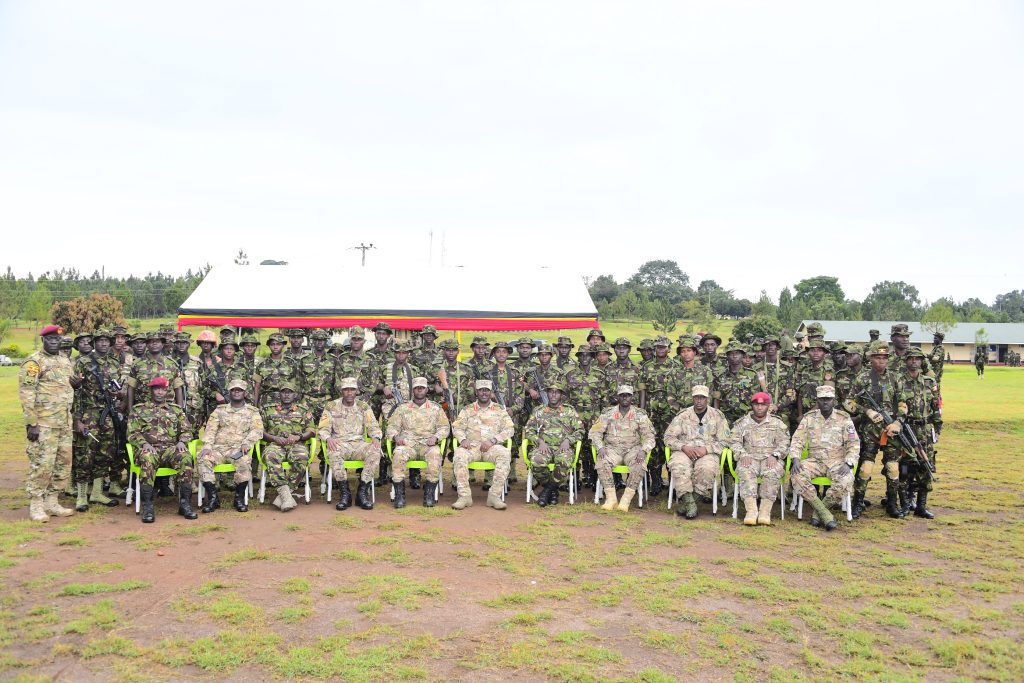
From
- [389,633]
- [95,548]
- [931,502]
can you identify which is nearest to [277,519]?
[95,548]

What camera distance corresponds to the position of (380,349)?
9.91 meters

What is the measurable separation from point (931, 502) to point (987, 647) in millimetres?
4575

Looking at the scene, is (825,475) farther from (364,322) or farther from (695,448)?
(364,322)

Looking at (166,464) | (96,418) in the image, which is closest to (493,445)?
(166,464)

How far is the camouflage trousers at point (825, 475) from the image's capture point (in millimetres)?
7734

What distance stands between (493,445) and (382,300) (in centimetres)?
1275

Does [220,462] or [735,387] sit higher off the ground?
[735,387]

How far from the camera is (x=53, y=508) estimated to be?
7.73 metres

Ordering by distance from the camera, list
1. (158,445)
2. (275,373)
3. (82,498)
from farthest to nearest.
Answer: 1. (275,373)
2. (82,498)
3. (158,445)

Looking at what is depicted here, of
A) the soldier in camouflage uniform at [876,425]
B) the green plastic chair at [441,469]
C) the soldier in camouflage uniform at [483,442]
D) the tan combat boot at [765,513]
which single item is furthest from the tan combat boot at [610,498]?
the soldier in camouflage uniform at [876,425]

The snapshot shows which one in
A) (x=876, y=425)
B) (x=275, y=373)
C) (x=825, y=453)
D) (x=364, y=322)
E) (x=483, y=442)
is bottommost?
(x=483, y=442)

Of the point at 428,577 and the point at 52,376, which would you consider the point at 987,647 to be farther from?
the point at 52,376

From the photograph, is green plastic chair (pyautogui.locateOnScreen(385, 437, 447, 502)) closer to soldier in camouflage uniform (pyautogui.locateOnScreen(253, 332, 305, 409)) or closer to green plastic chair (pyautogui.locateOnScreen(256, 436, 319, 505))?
green plastic chair (pyautogui.locateOnScreen(256, 436, 319, 505))

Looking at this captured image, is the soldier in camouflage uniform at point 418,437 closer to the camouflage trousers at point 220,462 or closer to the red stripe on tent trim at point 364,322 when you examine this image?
the camouflage trousers at point 220,462
